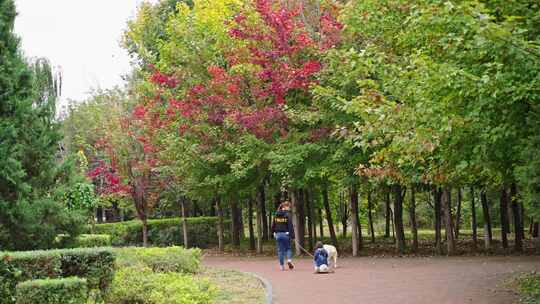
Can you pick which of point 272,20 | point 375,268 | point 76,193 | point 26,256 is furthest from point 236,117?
point 26,256

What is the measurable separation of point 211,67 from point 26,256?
11597 mm

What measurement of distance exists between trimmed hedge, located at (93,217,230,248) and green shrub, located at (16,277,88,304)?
2064 cm

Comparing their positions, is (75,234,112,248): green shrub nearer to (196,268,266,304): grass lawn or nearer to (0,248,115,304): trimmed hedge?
(196,268,266,304): grass lawn

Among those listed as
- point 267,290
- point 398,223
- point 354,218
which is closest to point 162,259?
point 267,290

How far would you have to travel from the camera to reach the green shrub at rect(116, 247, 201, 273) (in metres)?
12.8

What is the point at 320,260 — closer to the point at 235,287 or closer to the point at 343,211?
the point at 235,287

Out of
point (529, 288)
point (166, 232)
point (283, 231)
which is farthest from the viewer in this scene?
point (166, 232)

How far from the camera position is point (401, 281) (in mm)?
12039

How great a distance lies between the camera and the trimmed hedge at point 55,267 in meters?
8.99

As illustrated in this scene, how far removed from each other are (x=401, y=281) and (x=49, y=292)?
7.05 metres

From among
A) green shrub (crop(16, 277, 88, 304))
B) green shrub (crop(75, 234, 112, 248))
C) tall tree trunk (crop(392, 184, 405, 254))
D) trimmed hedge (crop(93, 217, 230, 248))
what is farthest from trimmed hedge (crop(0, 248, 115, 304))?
trimmed hedge (crop(93, 217, 230, 248))

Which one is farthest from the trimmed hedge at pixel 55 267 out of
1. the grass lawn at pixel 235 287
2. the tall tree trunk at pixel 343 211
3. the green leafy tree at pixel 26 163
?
the tall tree trunk at pixel 343 211

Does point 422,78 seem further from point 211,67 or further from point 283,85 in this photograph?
point 211,67

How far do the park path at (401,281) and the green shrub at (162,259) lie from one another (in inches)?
74.4
